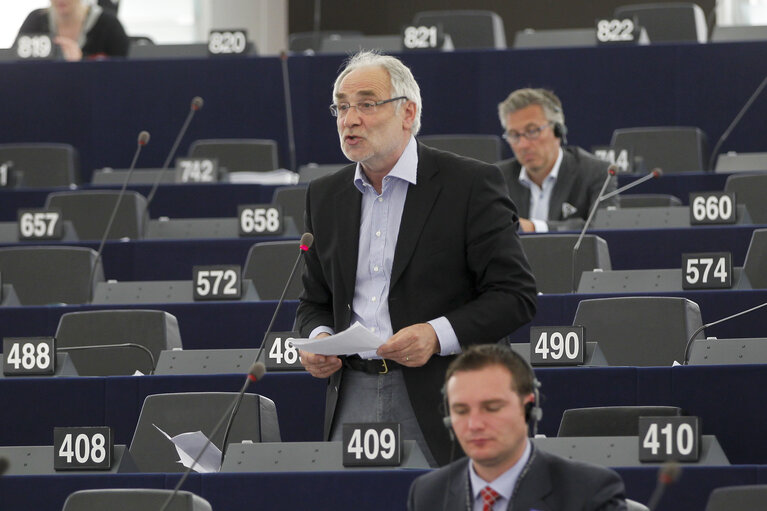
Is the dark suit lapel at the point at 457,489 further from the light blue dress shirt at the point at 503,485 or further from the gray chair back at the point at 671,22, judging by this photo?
the gray chair back at the point at 671,22

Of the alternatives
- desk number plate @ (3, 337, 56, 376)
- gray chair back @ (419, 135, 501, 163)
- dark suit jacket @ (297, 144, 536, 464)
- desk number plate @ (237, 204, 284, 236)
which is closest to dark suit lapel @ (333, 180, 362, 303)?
dark suit jacket @ (297, 144, 536, 464)

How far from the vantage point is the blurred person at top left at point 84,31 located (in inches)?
327

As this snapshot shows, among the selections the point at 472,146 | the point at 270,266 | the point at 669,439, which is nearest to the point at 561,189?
the point at 472,146

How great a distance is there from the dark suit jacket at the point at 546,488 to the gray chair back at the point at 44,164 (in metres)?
5.23

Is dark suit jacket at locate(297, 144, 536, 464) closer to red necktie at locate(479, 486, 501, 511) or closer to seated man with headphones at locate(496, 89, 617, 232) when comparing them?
red necktie at locate(479, 486, 501, 511)

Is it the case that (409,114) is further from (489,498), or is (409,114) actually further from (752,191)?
(752,191)

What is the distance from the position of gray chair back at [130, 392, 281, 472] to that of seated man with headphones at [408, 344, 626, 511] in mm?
1562

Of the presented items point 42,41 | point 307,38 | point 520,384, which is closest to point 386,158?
point 520,384

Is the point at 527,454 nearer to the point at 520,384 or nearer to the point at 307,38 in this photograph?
the point at 520,384

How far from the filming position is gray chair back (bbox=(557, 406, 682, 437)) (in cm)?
389

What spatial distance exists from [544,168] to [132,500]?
10.7 feet

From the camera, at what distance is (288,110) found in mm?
7938

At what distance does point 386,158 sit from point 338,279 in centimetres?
28

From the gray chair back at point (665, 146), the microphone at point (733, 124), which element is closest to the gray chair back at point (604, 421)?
the gray chair back at point (665, 146)
